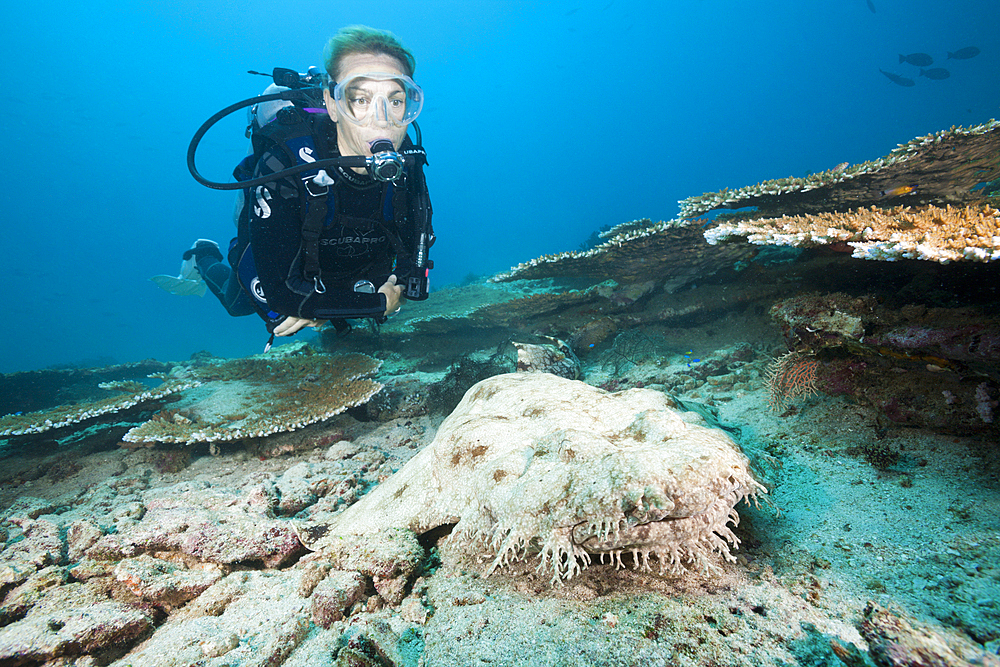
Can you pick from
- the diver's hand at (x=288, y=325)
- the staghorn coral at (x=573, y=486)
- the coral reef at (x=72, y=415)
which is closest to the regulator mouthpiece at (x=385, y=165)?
the diver's hand at (x=288, y=325)

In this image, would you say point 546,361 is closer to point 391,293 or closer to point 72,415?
point 391,293

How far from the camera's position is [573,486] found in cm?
172

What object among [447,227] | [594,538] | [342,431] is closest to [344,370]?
[342,431]

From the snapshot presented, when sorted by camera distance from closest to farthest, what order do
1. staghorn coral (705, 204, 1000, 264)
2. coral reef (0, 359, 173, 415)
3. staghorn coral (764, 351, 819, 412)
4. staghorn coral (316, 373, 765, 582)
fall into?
staghorn coral (316, 373, 765, 582) < staghorn coral (705, 204, 1000, 264) < staghorn coral (764, 351, 819, 412) < coral reef (0, 359, 173, 415)

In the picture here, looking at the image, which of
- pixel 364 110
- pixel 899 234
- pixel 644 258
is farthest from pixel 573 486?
pixel 644 258

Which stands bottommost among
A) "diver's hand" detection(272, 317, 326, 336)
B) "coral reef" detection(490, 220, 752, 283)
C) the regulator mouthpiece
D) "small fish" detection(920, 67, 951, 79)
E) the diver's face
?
"diver's hand" detection(272, 317, 326, 336)

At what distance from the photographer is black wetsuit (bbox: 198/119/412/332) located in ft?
12.8

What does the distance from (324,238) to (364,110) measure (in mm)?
1493

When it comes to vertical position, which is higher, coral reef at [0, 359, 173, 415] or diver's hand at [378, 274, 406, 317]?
diver's hand at [378, 274, 406, 317]

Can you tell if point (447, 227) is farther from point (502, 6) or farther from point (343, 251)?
point (343, 251)

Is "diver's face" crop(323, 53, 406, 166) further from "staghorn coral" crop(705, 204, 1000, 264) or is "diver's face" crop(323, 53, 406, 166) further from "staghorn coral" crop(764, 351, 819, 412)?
"staghorn coral" crop(764, 351, 819, 412)

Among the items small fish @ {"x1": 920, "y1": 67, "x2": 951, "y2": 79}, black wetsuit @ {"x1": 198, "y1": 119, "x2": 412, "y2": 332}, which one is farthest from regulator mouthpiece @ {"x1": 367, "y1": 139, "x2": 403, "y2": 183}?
small fish @ {"x1": 920, "y1": 67, "x2": 951, "y2": 79}

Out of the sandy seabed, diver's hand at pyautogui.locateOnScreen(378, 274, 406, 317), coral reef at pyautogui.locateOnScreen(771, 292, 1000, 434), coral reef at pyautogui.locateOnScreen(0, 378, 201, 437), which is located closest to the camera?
the sandy seabed

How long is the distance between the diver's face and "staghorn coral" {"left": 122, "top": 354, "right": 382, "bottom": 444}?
133 inches
